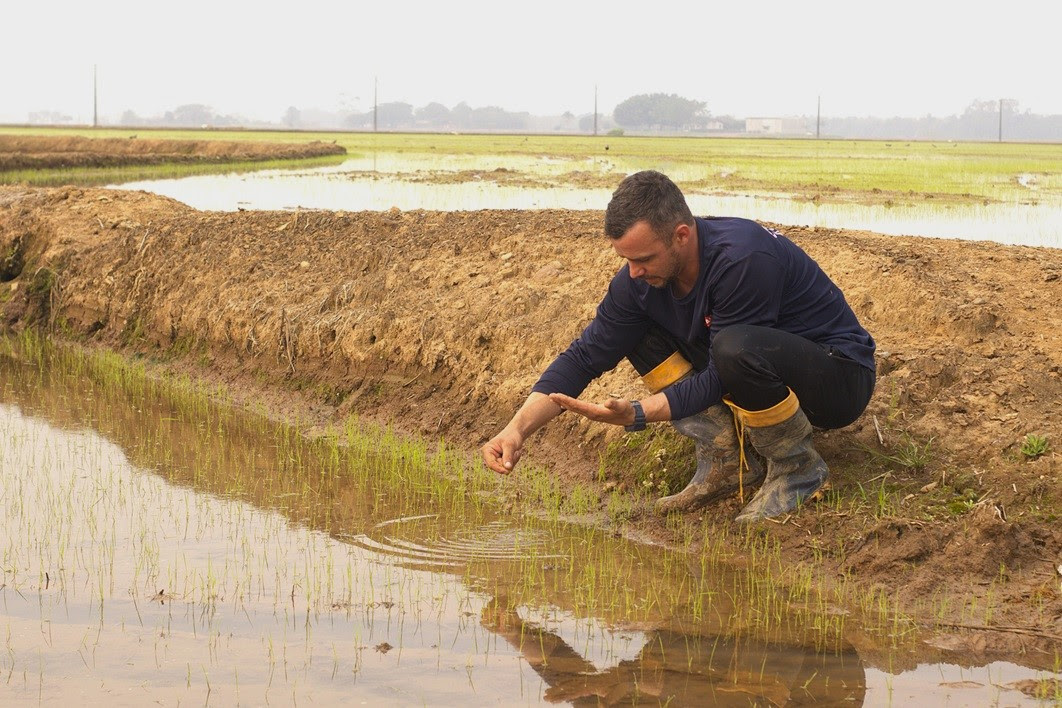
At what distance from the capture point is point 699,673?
3930mm

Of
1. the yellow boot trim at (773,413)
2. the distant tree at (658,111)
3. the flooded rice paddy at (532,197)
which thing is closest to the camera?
the yellow boot trim at (773,413)

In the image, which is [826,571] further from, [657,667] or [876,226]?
[876,226]

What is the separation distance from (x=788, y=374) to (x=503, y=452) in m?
1.16

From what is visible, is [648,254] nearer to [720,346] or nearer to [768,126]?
[720,346]

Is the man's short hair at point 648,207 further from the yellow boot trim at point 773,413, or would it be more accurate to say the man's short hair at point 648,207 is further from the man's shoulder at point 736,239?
the yellow boot trim at point 773,413

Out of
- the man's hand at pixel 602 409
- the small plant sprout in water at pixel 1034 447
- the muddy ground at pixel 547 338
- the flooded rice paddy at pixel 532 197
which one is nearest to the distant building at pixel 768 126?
the flooded rice paddy at pixel 532 197

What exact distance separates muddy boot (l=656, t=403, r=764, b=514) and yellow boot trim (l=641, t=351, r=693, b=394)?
0.72 ft

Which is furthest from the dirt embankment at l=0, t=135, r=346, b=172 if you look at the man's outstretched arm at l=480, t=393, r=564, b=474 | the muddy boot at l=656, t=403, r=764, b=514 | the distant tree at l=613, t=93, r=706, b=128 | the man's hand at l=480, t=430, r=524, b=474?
the distant tree at l=613, t=93, r=706, b=128

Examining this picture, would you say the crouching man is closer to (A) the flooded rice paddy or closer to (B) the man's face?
(B) the man's face

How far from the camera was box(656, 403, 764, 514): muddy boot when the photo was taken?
518cm

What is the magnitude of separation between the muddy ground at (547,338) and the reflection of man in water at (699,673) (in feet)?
1.77

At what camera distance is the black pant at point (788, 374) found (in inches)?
177

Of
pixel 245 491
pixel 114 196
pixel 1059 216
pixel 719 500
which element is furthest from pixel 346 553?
pixel 1059 216

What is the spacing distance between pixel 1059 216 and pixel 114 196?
12428 mm
